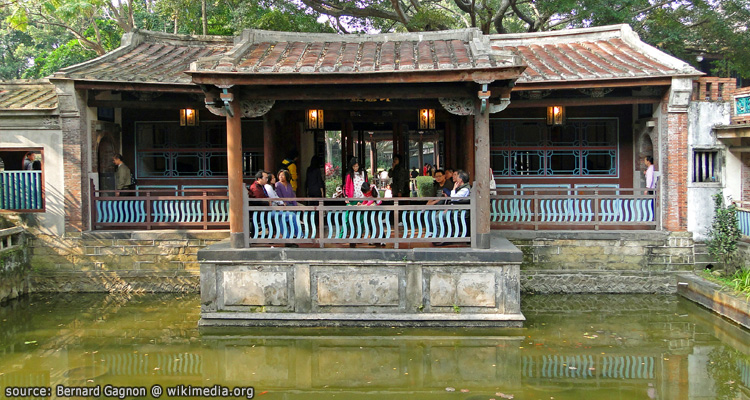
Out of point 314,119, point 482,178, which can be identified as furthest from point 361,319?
point 314,119

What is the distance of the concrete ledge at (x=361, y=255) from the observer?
29.3 feet

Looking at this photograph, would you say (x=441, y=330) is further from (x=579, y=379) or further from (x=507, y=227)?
(x=507, y=227)

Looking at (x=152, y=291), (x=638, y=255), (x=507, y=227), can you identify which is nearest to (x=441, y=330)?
(x=507, y=227)

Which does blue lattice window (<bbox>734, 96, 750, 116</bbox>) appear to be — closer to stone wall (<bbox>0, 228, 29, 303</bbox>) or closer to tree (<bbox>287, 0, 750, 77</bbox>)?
tree (<bbox>287, 0, 750, 77</bbox>)

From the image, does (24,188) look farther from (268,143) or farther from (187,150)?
(268,143)

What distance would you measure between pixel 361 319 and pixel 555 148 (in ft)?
21.3

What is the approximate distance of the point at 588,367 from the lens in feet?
24.4

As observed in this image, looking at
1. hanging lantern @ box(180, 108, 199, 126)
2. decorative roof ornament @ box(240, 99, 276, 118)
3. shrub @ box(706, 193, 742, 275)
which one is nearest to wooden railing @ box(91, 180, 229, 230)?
hanging lantern @ box(180, 108, 199, 126)

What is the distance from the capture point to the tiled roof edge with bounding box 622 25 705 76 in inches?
432

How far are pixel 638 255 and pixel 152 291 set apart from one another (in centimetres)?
876

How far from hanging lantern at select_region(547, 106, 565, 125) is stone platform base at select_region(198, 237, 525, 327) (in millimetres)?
4201

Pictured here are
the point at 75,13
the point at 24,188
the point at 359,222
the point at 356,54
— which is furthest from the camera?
the point at 75,13

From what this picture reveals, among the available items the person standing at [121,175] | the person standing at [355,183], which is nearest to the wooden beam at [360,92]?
the person standing at [355,183]

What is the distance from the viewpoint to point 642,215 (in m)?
11.6
